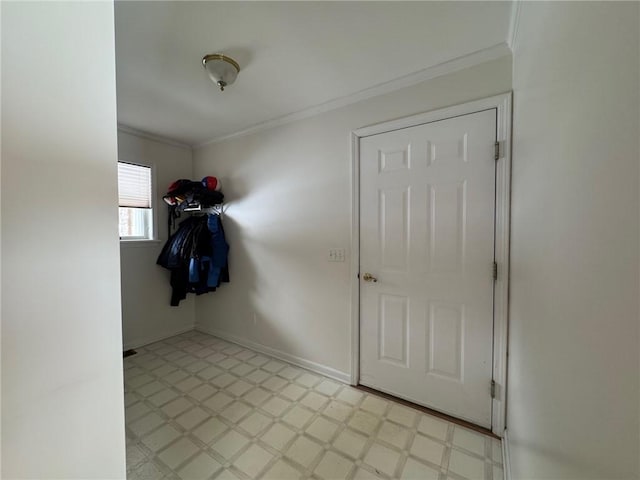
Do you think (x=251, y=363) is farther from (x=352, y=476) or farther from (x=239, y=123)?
(x=239, y=123)

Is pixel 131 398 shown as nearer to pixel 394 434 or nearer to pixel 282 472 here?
pixel 282 472

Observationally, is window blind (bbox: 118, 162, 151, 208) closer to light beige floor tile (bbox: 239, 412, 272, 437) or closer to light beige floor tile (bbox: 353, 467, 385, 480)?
light beige floor tile (bbox: 239, 412, 272, 437)

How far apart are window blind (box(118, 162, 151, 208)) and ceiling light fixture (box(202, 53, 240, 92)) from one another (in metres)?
1.76

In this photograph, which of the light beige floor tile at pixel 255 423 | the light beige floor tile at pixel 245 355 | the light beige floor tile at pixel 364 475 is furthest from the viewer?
the light beige floor tile at pixel 245 355

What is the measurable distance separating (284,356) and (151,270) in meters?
1.87

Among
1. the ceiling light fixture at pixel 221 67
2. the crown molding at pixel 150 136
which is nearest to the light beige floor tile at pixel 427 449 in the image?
the ceiling light fixture at pixel 221 67

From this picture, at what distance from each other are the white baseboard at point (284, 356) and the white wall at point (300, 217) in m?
0.04

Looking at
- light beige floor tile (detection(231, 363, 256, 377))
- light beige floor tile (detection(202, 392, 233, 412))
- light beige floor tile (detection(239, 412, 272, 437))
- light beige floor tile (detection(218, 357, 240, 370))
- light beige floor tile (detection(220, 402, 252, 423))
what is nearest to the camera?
light beige floor tile (detection(239, 412, 272, 437))

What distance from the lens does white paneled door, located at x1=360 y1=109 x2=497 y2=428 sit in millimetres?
1552

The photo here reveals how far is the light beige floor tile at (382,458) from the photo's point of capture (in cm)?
133

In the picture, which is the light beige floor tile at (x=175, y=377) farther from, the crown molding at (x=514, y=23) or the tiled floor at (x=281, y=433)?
the crown molding at (x=514, y=23)

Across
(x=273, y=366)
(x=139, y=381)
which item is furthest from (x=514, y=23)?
(x=139, y=381)

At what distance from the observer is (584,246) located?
456 mm

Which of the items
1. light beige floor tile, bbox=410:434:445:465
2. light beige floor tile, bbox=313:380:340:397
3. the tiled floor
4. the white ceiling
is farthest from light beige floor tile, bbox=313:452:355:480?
the white ceiling
